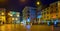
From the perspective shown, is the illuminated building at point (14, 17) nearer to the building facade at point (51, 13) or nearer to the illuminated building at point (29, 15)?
the illuminated building at point (29, 15)

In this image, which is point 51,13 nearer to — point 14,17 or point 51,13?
point 51,13

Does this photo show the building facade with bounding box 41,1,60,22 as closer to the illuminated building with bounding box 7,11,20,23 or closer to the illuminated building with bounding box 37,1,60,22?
the illuminated building with bounding box 37,1,60,22

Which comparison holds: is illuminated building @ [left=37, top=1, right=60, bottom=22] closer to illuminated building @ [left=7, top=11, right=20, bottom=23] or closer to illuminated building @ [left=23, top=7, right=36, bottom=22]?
illuminated building @ [left=23, top=7, right=36, bottom=22]

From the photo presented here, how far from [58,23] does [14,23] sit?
64 centimetres

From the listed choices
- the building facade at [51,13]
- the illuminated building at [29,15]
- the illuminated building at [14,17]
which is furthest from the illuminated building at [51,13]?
the illuminated building at [14,17]

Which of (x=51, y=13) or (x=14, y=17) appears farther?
(x=14, y=17)

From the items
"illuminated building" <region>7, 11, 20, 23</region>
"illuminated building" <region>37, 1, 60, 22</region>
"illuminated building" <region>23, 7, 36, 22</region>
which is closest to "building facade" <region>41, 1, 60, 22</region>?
"illuminated building" <region>37, 1, 60, 22</region>

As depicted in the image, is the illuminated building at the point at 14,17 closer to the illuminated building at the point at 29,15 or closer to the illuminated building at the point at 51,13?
the illuminated building at the point at 29,15

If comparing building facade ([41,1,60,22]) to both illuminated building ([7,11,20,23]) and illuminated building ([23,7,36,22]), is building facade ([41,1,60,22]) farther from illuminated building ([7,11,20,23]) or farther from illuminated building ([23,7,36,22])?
illuminated building ([7,11,20,23])

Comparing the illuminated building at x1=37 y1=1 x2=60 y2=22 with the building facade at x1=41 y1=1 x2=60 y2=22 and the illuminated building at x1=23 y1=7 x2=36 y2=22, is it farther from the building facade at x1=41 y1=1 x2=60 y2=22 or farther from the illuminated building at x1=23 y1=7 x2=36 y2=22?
the illuminated building at x1=23 y1=7 x2=36 y2=22

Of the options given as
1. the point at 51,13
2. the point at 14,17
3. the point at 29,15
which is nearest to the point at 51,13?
the point at 51,13

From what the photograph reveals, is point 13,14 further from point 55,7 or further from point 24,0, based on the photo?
point 55,7

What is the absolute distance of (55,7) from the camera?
1.39 m

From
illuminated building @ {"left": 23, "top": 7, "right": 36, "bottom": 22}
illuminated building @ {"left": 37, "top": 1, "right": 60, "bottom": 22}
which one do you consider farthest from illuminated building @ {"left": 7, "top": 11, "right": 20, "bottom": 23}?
illuminated building @ {"left": 37, "top": 1, "right": 60, "bottom": 22}
